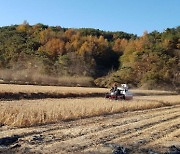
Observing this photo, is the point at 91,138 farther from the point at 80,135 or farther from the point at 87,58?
the point at 87,58

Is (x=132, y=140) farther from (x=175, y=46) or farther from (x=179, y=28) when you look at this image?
(x=179, y=28)

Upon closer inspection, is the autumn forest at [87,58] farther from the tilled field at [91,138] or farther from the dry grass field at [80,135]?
the tilled field at [91,138]

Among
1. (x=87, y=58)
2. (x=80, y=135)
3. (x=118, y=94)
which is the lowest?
(x=118, y=94)

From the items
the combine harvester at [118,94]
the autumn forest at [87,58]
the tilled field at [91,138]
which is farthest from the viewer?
the autumn forest at [87,58]

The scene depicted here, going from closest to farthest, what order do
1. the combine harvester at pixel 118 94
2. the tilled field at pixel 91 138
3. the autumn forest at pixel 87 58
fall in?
the tilled field at pixel 91 138, the combine harvester at pixel 118 94, the autumn forest at pixel 87 58

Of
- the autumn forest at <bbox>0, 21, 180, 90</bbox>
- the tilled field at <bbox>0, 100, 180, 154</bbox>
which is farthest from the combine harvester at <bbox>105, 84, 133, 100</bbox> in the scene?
the autumn forest at <bbox>0, 21, 180, 90</bbox>

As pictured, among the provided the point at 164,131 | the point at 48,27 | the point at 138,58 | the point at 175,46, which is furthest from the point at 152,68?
the point at 164,131

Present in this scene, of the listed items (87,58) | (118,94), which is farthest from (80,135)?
(87,58)

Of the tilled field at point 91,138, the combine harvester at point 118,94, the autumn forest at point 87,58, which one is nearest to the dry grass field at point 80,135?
the tilled field at point 91,138
